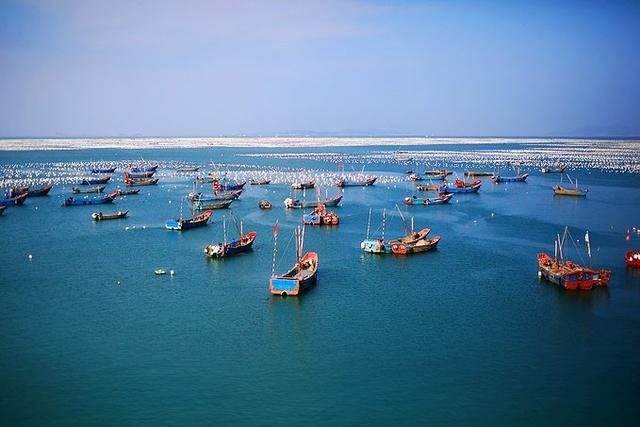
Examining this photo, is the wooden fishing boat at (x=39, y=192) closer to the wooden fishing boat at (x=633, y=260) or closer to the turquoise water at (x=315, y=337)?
the turquoise water at (x=315, y=337)

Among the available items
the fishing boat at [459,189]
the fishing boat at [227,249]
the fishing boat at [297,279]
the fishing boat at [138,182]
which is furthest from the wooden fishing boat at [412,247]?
the fishing boat at [138,182]

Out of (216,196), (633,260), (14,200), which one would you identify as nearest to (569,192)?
(633,260)

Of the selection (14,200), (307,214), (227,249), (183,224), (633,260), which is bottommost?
(14,200)

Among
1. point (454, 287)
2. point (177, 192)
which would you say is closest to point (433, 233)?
point (454, 287)

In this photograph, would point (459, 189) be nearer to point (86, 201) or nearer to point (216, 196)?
point (216, 196)

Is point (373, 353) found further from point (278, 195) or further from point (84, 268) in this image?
point (278, 195)

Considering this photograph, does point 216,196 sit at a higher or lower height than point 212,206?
higher

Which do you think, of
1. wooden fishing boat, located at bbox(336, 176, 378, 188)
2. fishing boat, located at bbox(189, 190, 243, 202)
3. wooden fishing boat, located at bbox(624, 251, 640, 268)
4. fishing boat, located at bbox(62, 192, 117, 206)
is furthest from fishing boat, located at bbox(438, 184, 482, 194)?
fishing boat, located at bbox(62, 192, 117, 206)

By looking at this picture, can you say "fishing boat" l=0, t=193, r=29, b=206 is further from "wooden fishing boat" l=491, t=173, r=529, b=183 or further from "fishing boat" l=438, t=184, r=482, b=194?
"wooden fishing boat" l=491, t=173, r=529, b=183
